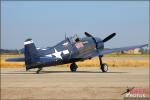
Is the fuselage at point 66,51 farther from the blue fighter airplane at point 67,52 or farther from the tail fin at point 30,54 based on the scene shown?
the tail fin at point 30,54

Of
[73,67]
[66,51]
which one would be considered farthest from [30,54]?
[73,67]

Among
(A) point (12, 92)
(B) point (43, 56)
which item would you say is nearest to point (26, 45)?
(B) point (43, 56)

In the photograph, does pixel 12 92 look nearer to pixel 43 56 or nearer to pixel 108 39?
pixel 43 56

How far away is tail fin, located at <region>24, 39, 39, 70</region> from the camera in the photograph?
29375mm

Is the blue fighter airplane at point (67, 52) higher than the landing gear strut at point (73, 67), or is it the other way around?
the blue fighter airplane at point (67, 52)

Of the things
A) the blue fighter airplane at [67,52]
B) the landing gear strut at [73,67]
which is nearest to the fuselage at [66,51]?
the blue fighter airplane at [67,52]

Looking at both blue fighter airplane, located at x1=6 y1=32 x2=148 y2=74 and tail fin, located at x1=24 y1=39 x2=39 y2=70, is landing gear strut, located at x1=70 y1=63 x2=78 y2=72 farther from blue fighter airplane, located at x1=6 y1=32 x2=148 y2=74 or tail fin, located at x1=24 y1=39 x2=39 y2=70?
tail fin, located at x1=24 y1=39 x2=39 y2=70

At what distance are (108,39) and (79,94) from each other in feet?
70.5

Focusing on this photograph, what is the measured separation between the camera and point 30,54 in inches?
1161

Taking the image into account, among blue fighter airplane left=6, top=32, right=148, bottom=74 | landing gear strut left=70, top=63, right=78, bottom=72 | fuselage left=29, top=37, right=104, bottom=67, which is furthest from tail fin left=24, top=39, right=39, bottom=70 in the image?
landing gear strut left=70, top=63, right=78, bottom=72

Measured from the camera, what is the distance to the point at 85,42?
34406mm

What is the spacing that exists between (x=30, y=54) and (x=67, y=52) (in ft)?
11.3

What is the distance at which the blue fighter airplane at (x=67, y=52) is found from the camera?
29.5 metres

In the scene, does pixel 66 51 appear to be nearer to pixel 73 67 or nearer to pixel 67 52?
pixel 67 52
